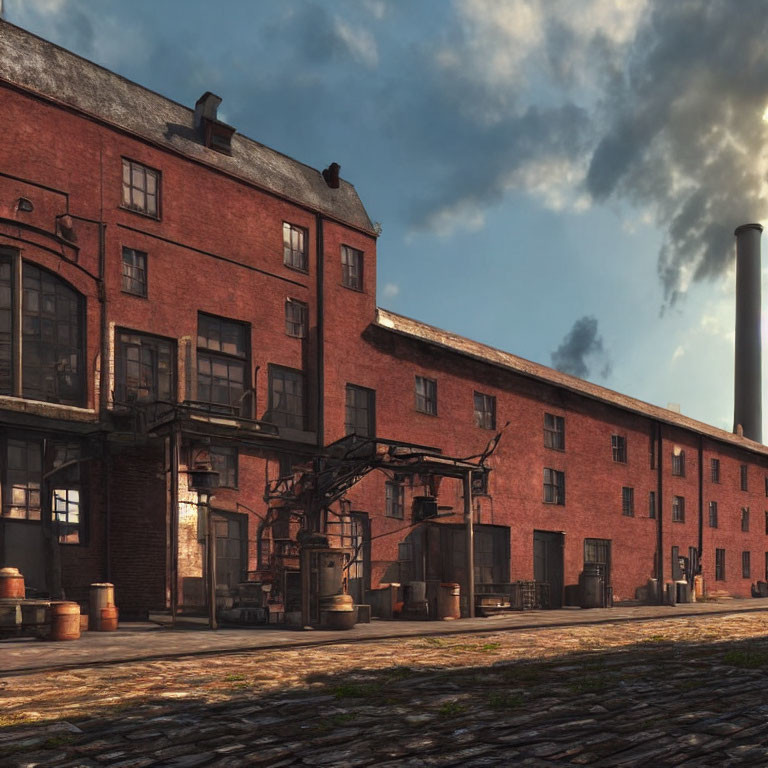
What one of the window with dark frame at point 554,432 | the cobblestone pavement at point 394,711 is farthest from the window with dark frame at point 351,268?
the cobblestone pavement at point 394,711

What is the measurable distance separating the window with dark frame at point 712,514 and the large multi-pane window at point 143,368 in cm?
3219

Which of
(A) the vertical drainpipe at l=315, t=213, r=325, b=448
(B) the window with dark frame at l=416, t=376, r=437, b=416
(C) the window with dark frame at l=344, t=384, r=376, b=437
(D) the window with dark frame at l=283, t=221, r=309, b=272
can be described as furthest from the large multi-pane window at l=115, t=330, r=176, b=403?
(B) the window with dark frame at l=416, t=376, r=437, b=416

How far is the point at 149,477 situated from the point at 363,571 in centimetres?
797

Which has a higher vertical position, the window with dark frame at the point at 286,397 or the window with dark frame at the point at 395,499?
the window with dark frame at the point at 286,397

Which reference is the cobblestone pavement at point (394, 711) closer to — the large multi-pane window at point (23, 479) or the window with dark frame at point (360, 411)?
the large multi-pane window at point (23, 479)

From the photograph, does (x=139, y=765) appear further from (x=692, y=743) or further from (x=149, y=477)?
(x=149, y=477)

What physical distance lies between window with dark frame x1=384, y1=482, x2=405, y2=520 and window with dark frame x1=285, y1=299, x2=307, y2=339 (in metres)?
5.57

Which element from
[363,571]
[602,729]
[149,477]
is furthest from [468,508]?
[602,729]

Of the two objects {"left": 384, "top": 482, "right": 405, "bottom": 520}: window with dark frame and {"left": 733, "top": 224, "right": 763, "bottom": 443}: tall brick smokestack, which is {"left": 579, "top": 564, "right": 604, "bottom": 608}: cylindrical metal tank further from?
{"left": 733, "top": 224, "right": 763, "bottom": 443}: tall brick smokestack

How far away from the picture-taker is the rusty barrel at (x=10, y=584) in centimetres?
1812

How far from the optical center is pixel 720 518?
47.9 m

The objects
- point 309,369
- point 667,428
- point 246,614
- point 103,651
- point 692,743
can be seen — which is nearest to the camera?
point 692,743

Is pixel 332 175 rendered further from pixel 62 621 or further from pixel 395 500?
pixel 62 621

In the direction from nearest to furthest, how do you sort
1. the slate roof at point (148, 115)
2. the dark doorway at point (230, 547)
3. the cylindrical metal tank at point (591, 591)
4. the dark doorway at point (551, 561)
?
the slate roof at point (148, 115), the dark doorway at point (230, 547), the dark doorway at point (551, 561), the cylindrical metal tank at point (591, 591)
